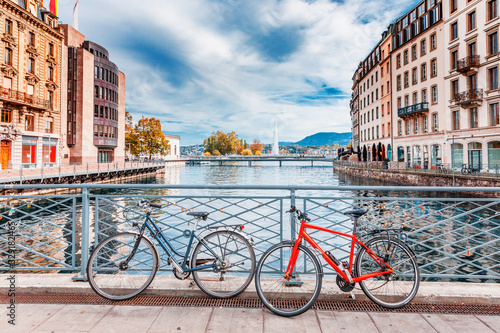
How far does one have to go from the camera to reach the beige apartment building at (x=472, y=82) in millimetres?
28031

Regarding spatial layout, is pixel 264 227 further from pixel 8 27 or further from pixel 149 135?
pixel 149 135

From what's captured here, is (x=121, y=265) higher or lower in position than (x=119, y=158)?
lower

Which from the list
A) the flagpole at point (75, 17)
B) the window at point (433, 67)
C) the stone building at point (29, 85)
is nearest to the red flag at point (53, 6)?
the stone building at point (29, 85)

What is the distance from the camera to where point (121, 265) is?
3.98 m

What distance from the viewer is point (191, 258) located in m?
3.82

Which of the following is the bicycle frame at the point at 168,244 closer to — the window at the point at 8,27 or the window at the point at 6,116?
the window at the point at 6,116

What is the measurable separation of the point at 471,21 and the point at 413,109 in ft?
39.0

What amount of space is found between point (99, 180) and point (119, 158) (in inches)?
974

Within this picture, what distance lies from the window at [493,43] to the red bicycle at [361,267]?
109 feet

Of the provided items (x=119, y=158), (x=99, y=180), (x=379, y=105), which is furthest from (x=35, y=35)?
(x=379, y=105)

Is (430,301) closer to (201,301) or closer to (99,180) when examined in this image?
(201,301)

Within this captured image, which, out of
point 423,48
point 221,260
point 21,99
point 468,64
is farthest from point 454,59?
point 21,99

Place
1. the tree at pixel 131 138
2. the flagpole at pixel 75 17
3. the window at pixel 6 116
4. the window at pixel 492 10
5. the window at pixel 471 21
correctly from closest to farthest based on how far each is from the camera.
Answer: the window at pixel 492 10 < the window at pixel 471 21 < the window at pixel 6 116 < the flagpole at pixel 75 17 < the tree at pixel 131 138

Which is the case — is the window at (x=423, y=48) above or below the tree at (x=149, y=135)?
above
